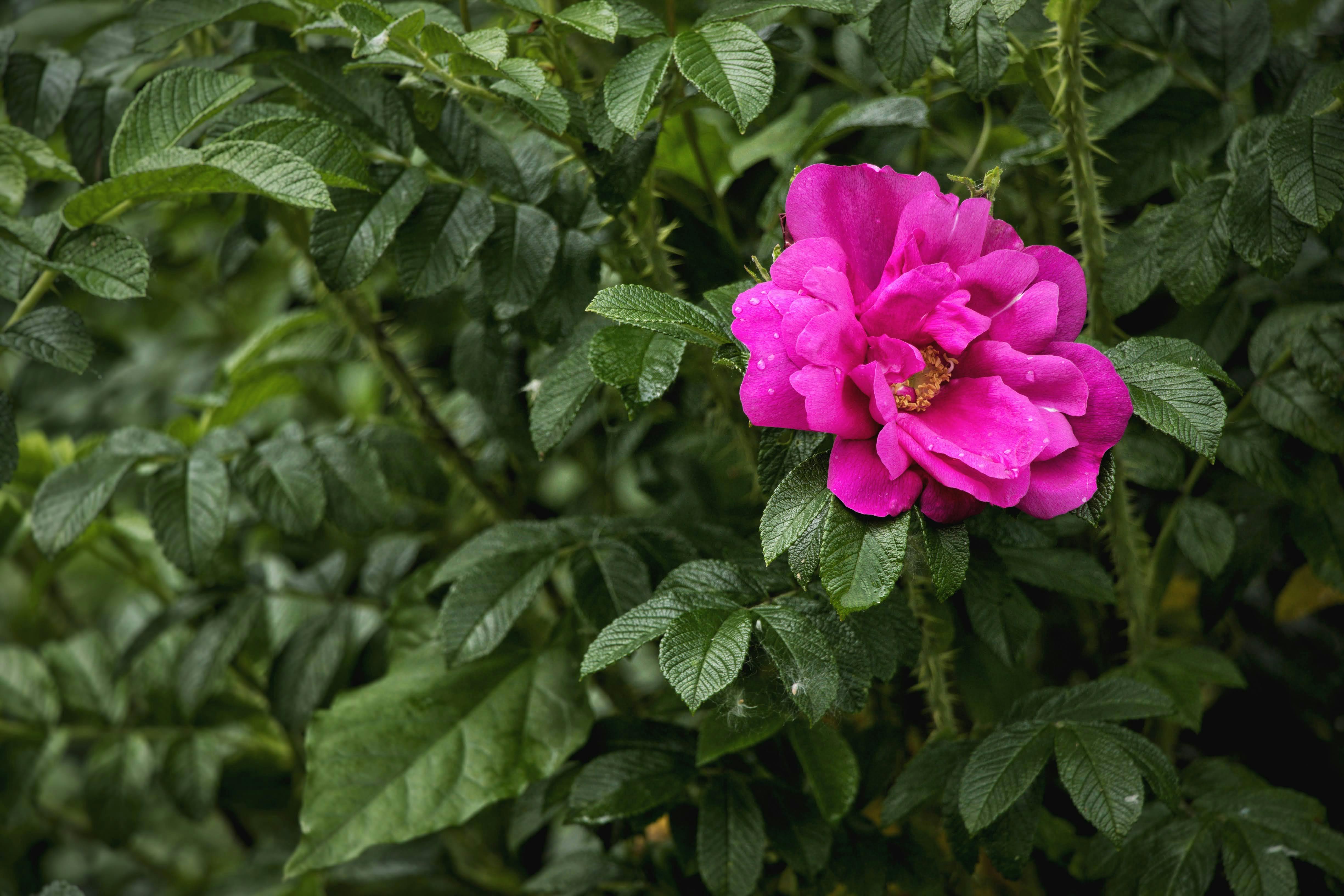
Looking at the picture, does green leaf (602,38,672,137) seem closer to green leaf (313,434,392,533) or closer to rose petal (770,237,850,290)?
rose petal (770,237,850,290)

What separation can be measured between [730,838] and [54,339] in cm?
66

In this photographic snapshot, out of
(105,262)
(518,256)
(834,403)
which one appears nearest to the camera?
(834,403)

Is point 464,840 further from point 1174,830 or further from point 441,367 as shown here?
point 1174,830

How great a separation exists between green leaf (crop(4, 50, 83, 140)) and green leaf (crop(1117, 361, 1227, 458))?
96cm

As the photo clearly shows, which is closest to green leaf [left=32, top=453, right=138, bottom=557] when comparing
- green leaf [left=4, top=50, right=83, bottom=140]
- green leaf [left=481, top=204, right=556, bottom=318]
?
green leaf [left=4, top=50, right=83, bottom=140]

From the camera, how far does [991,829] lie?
80cm

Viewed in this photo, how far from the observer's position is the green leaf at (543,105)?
2.43ft

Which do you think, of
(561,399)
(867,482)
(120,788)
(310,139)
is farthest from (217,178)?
(120,788)

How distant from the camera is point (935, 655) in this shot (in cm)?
91

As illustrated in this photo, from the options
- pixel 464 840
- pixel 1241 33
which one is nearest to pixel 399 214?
pixel 1241 33

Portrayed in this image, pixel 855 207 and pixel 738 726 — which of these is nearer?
pixel 855 207

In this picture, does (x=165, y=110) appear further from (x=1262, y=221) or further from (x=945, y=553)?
(x=1262, y=221)

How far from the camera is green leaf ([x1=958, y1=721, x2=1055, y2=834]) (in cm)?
74

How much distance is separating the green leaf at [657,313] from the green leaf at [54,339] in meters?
0.42
